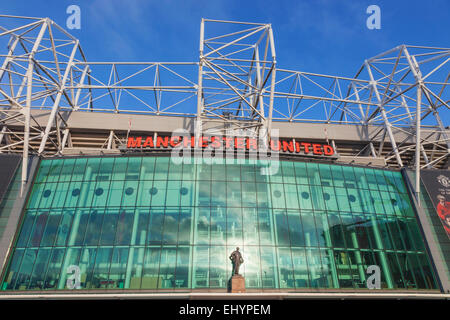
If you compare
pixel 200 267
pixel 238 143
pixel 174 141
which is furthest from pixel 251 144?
pixel 200 267

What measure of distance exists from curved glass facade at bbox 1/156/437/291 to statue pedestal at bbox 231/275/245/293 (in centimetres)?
112

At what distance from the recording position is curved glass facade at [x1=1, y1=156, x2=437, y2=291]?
26.9 meters

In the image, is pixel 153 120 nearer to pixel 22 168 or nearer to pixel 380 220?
pixel 22 168

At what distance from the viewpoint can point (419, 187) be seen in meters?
34.0

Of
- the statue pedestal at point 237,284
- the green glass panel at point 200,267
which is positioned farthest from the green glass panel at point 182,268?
Answer: the statue pedestal at point 237,284

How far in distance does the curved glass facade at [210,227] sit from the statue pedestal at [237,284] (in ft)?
3.69

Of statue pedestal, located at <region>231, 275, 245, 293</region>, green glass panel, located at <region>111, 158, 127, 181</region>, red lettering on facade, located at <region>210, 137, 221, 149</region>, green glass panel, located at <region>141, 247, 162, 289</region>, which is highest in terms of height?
red lettering on facade, located at <region>210, 137, 221, 149</region>

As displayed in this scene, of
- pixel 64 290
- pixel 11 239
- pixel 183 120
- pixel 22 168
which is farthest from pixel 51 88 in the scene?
pixel 64 290

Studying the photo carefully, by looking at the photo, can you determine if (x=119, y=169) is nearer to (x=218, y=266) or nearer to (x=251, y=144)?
(x=218, y=266)

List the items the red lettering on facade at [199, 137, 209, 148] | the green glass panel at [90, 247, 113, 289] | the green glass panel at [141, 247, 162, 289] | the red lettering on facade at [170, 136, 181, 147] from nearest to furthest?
the green glass panel at [90, 247, 113, 289], the green glass panel at [141, 247, 162, 289], the red lettering on facade at [199, 137, 209, 148], the red lettering on facade at [170, 136, 181, 147]

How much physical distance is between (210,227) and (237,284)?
611cm

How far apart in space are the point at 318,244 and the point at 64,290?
24.5 m

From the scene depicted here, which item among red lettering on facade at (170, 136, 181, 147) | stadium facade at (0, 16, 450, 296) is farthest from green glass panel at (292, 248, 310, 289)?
red lettering on facade at (170, 136, 181, 147)

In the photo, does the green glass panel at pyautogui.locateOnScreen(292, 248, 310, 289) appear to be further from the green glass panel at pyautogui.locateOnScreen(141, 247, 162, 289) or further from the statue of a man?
the green glass panel at pyautogui.locateOnScreen(141, 247, 162, 289)
